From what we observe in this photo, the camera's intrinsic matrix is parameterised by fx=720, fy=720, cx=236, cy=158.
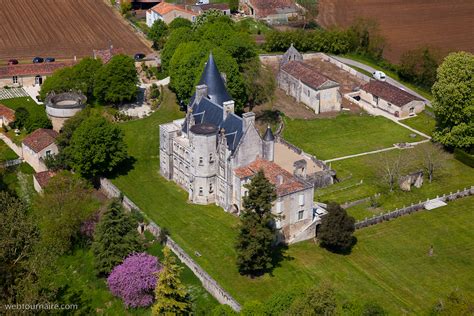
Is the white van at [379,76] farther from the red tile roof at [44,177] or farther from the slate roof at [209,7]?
the red tile roof at [44,177]

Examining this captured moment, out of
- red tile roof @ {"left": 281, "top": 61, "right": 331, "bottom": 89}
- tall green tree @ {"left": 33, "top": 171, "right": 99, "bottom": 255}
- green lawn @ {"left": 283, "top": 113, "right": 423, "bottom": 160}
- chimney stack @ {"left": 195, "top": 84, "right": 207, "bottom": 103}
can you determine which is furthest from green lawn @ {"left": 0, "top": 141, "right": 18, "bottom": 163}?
red tile roof @ {"left": 281, "top": 61, "right": 331, "bottom": 89}

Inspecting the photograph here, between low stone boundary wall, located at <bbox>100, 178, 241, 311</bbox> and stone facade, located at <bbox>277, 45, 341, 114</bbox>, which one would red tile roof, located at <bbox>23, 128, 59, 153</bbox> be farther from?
stone facade, located at <bbox>277, 45, 341, 114</bbox>

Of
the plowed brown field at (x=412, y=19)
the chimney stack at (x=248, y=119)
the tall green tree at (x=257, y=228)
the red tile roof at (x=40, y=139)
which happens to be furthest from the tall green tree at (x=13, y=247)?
the plowed brown field at (x=412, y=19)

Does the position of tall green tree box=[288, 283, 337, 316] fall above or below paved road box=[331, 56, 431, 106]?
above

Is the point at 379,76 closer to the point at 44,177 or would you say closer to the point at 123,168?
the point at 123,168

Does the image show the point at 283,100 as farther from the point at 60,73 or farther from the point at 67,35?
the point at 67,35

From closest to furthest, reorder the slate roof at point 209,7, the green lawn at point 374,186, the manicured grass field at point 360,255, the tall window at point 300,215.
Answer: the manicured grass field at point 360,255 < the tall window at point 300,215 < the green lawn at point 374,186 < the slate roof at point 209,7
